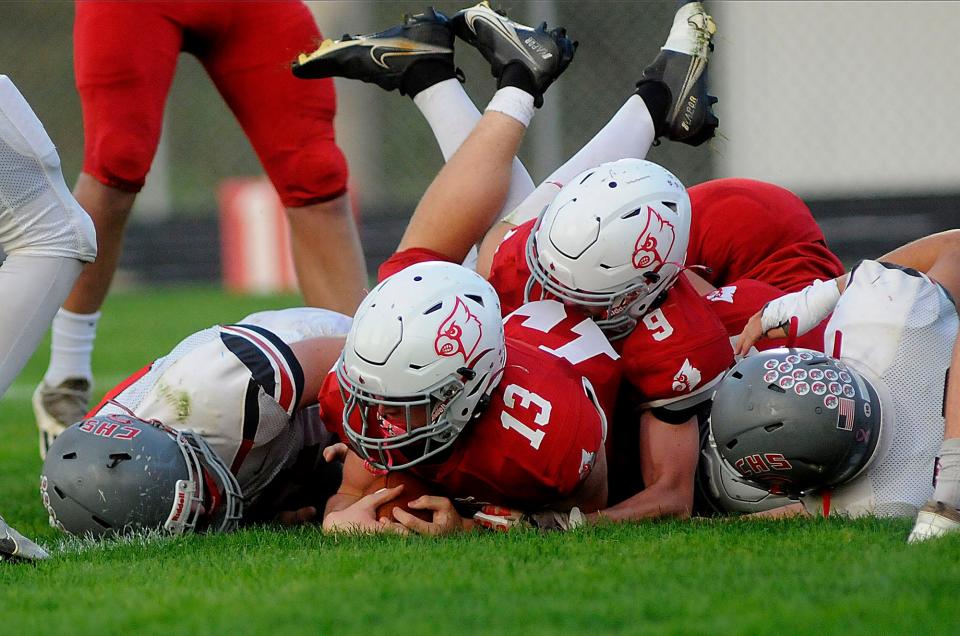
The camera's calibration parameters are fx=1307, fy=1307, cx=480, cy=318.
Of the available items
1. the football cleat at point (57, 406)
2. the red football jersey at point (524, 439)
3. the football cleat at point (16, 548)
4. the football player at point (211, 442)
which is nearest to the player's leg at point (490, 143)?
the football player at point (211, 442)

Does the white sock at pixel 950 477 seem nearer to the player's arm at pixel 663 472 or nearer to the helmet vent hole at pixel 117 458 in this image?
the player's arm at pixel 663 472

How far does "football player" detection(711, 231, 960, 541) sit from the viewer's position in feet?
9.20

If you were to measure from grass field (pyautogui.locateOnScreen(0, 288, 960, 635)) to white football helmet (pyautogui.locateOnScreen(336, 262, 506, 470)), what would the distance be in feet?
0.72

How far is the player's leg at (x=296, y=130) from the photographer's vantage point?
4398 millimetres

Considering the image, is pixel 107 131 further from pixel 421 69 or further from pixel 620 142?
pixel 620 142

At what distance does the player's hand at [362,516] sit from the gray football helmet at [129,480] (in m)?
0.26

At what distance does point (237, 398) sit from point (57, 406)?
1.46m

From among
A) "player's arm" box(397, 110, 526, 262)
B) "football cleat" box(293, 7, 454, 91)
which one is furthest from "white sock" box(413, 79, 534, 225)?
Answer: "player's arm" box(397, 110, 526, 262)

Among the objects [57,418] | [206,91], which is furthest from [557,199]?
[206,91]

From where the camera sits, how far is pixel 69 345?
14.1 ft

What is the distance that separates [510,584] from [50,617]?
78 cm

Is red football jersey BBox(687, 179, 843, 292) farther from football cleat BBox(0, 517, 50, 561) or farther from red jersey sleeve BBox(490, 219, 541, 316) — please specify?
football cleat BBox(0, 517, 50, 561)

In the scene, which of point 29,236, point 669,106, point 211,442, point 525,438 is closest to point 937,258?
point 669,106

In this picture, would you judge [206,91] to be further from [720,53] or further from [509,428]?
[509,428]
